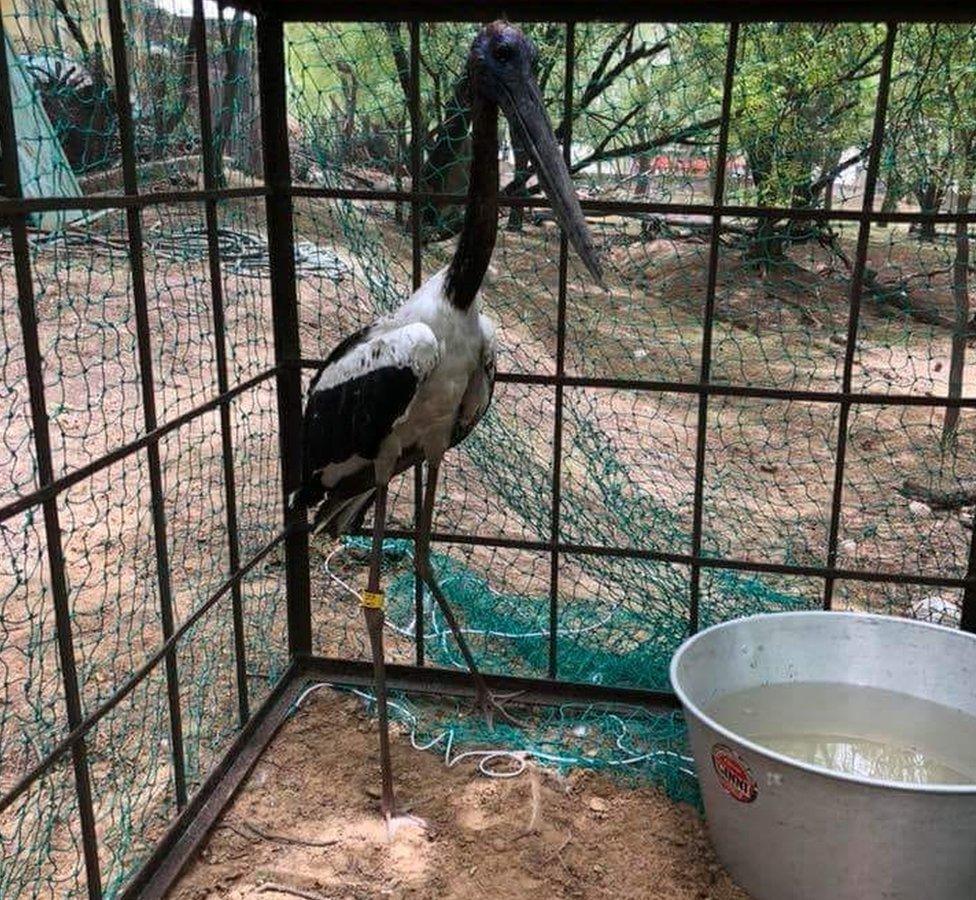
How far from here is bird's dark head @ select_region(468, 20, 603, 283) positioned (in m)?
2.47

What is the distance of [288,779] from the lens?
120 inches

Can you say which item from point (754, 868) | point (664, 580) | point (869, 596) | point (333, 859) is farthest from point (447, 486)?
point (754, 868)

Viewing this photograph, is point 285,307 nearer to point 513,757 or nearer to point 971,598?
point 513,757

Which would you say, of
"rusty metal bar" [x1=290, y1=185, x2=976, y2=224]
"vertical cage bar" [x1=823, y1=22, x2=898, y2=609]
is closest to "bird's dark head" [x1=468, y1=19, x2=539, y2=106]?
"rusty metal bar" [x1=290, y1=185, x2=976, y2=224]

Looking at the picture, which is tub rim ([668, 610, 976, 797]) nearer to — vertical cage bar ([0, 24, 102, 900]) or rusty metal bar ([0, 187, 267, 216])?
vertical cage bar ([0, 24, 102, 900])

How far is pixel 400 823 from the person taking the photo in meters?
2.85

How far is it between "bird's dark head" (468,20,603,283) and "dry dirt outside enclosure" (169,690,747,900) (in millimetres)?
1538

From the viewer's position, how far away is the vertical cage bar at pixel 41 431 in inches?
Result: 70.0

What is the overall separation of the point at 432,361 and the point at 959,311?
360cm

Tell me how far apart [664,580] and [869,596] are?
1.33 m

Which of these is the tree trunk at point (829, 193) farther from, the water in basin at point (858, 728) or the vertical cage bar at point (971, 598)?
the water in basin at point (858, 728)

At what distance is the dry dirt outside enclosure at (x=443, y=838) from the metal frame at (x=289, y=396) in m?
0.12

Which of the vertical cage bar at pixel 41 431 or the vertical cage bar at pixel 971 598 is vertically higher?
the vertical cage bar at pixel 41 431

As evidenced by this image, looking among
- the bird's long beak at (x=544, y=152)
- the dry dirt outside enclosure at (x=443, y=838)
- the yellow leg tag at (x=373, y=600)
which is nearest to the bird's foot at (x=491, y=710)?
the dry dirt outside enclosure at (x=443, y=838)
